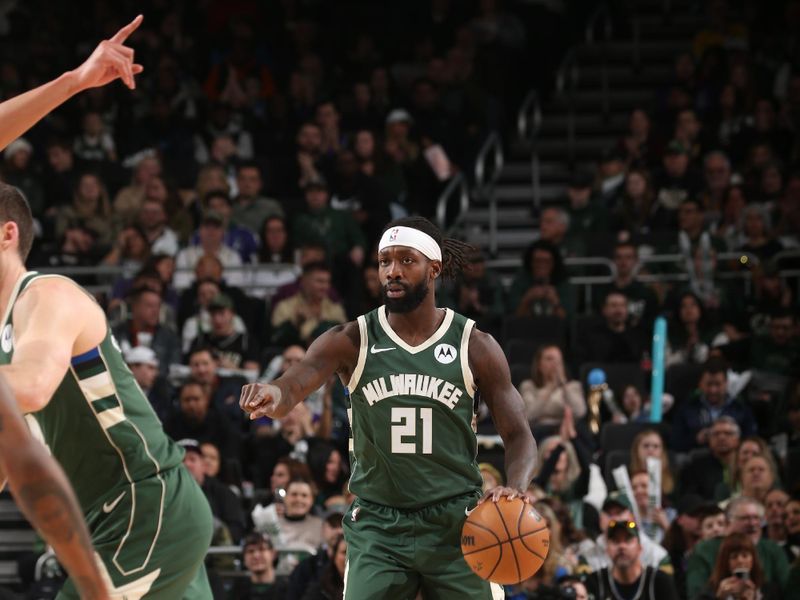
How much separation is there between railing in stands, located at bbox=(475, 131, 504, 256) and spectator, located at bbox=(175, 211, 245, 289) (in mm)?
2809

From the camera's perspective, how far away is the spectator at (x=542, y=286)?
14.0 metres

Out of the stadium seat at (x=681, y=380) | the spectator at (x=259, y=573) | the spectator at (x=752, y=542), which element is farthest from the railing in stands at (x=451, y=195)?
the spectator at (x=259, y=573)

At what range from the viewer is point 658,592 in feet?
32.6

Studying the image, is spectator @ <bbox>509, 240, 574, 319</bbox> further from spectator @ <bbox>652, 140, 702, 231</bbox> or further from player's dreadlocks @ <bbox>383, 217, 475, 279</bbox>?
player's dreadlocks @ <bbox>383, 217, 475, 279</bbox>

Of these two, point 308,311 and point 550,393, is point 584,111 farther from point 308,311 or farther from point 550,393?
point 550,393

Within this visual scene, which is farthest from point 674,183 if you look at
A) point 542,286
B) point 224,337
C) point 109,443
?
point 109,443

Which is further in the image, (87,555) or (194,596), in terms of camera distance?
(194,596)

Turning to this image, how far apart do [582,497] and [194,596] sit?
6.62 metres

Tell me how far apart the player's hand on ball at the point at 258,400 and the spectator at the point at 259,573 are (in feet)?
15.4

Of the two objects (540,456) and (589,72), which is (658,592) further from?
(589,72)

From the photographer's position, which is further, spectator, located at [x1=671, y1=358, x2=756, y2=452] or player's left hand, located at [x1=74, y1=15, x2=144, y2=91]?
spectator, located at [x1=671, y1=358, x2=756, y2=452]

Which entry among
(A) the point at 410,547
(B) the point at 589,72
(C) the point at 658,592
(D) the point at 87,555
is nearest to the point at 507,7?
(B) the point at 589,72

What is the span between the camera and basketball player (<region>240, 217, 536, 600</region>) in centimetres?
612

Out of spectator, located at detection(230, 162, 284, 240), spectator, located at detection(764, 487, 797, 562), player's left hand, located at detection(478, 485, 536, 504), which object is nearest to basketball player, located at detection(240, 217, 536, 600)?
player's left hand, located at detection(478, 485, 536, 504)
